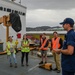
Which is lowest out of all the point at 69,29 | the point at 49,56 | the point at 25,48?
the point at 49,56

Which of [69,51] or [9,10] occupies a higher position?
[9,10]

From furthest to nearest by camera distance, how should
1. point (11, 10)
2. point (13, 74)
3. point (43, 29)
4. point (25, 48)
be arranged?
1. point (43, 29)
2. point (11, 10)
3. point (25, 48)
4. point (13, 74)

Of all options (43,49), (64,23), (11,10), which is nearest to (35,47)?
(11,10)

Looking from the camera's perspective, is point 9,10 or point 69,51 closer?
point 69,51

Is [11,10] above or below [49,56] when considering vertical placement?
above

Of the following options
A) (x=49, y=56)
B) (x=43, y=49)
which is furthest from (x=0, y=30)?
(x=43, y=49)

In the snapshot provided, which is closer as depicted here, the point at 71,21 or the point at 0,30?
the point at 71,21

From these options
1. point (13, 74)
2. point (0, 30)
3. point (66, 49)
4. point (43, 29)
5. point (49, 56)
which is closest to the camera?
point (66, 49)

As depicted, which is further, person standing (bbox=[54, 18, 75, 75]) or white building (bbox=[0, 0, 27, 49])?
white building (bbox=[0, 0, 27, 49])

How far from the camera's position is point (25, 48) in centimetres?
1198

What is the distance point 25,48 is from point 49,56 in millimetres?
5823

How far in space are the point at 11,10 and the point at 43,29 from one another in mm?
32003

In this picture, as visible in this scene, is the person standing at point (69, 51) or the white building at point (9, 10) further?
the white building at point (9, 10)

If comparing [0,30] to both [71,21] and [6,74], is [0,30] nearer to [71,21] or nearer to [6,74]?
[6,74]
